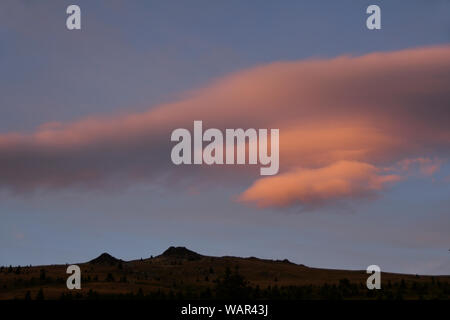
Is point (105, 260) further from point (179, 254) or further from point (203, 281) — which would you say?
point (203, 281)

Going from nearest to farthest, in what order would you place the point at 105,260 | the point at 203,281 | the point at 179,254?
the point at 203,281
the point at 105,260
the point at 179,254

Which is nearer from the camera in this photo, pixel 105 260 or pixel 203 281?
pixel 203 281

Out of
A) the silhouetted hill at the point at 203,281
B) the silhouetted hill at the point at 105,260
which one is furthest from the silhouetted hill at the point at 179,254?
the silhouetted hill at the point at 105,260

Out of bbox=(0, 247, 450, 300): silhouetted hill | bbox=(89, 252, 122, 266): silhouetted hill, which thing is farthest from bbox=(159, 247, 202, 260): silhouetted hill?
bbox=(89, 252, 122, 266): silhouetted hill

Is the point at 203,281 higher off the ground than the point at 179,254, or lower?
lower

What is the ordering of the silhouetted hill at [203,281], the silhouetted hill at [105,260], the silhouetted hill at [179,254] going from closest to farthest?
1. the silhouetted hill at [203,281]
2. the silhouetted hill at [105,260]
3. the silhouetted hill at [179,254]

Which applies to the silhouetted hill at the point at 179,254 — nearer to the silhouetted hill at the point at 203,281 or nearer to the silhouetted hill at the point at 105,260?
the silhouetted hill at the point at 203,281

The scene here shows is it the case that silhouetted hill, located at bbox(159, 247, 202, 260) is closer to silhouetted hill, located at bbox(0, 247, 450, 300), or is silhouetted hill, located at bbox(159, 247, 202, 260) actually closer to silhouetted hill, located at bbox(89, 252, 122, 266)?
silhouetted hill, located at bbox(0, 247, 450, 300)

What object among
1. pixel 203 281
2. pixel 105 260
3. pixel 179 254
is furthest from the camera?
pixel 179 254

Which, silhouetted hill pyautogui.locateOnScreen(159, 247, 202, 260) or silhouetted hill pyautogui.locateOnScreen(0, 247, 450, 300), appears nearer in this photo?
silhouetted hill pyautogui.locateOnScreen(0, 247, 450, 300)

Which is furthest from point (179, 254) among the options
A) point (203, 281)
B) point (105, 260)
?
point (203, 281)
